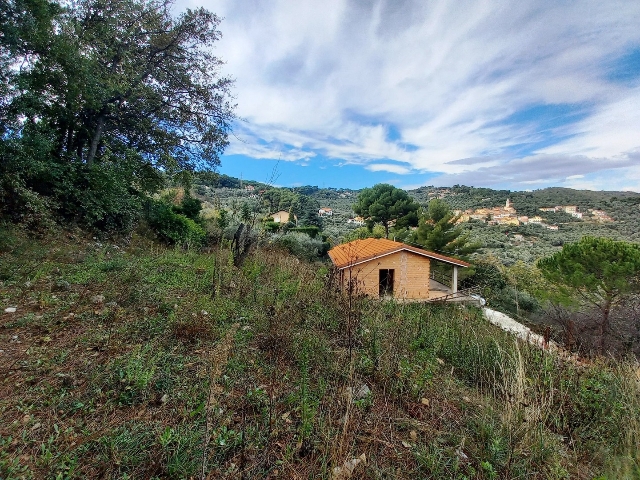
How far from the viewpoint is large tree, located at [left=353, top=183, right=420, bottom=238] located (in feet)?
93.2

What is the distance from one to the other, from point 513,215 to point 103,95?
154 ft

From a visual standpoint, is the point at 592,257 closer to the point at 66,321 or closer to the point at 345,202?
the point at 66,321

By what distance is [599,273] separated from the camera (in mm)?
→ 9805

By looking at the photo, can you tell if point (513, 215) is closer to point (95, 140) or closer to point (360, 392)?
point (95, 140)

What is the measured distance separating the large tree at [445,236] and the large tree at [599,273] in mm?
10142

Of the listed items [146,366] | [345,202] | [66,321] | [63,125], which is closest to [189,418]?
[146,366]

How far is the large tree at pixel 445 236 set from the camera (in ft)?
69.5

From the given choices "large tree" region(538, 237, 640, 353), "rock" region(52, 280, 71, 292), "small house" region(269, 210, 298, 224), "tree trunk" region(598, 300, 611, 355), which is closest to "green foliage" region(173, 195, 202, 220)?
"small house" region(269, 210, 298, 224)

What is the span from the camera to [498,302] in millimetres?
18578

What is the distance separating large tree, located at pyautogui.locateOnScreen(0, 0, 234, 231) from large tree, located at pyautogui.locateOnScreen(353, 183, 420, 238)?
20697 millimetres

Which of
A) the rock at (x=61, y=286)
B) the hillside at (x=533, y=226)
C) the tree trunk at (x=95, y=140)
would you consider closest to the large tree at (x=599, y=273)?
the hillside at (x=533, y=226)

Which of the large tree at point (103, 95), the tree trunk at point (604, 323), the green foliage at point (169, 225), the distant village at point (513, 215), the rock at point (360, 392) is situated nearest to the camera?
the rock at point (360, 392)

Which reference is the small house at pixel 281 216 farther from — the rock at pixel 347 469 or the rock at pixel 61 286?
the rock at pixel 347 469

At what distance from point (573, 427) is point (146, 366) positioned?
11.2 feet
